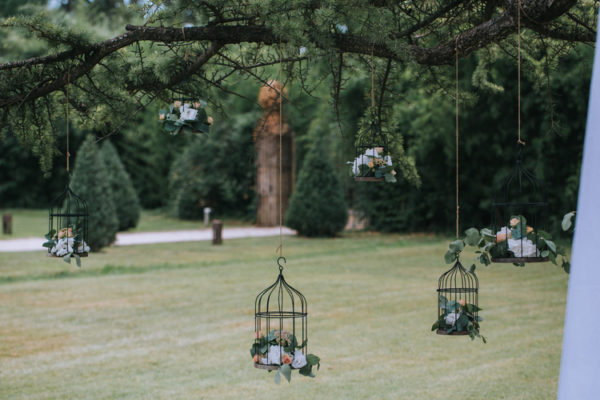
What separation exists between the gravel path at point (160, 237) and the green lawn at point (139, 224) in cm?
96

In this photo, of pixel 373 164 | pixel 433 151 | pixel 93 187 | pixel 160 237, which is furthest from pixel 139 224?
pixel 373 164

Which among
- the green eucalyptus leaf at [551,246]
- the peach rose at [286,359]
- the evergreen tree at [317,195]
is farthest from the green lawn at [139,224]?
the green eucalyptus leaf at [551,246]

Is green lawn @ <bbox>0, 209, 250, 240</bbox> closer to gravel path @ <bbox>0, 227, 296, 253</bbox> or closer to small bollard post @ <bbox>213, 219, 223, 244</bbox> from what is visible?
gravel path @ <bbox>0, 227, 296, 253</bbox>

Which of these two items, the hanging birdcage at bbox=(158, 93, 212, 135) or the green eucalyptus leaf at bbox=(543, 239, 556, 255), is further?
the hanging birdcage at bbox=(158, 93, 212, 135)

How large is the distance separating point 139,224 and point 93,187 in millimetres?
9426

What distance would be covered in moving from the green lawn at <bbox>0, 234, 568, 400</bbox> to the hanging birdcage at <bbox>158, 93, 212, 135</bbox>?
2360mm

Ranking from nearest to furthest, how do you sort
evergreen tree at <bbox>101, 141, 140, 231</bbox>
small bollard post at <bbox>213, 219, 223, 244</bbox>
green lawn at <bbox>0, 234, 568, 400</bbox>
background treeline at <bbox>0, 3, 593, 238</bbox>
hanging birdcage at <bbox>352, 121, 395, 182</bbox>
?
hanging birdcage at <bbox>352, 121, 395, 182</bbox> → green lawn at <bbox>0, 234, 568, 400</bbox> → background treeline at <bbox>0, 3, 593, 238</bbox> → small bollard post at <bbox>213, 219, 223, 244</bbox> → evergreen tree at <bbox>101, 141, 140, 231</bbox>

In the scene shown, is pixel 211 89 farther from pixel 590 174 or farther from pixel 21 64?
pixel 590 174

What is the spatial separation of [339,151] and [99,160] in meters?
7.16

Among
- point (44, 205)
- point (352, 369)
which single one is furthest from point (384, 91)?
point (44, 205)

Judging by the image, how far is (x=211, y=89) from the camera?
4.22 m

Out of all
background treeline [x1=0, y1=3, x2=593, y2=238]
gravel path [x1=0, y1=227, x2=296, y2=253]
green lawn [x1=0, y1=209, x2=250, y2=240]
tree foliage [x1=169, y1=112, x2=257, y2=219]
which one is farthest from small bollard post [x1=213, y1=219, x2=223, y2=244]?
tree foliage [x1=169, y1=112, x2=257, y2=219]

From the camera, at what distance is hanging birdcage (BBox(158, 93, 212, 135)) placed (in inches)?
141

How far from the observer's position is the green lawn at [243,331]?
17.4 ft
